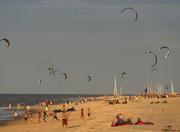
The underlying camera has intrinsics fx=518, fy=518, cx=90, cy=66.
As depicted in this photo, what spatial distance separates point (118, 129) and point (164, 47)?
1201cm

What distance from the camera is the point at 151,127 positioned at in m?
24.8

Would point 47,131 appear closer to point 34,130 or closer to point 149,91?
point 34,130

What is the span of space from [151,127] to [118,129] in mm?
1773

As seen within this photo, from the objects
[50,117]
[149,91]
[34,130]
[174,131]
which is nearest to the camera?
[174,131]

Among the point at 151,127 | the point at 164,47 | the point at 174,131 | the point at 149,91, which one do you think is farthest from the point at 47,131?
the point at 149,91

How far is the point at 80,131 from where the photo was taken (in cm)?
2788

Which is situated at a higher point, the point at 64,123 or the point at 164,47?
the point at 164,47

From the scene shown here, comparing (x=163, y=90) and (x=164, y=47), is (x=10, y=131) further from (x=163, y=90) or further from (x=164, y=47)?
(x=163, y=90)

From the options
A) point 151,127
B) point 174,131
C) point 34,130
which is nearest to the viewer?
point 174,131

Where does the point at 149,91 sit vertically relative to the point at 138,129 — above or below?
above

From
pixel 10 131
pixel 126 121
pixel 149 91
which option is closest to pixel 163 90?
pixel 149 91

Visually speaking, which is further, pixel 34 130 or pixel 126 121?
pixel 34 130

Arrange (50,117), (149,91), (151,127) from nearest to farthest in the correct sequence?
(151,127) < (50,117) < (149,91)

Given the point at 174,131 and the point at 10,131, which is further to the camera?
the point at 10,131
